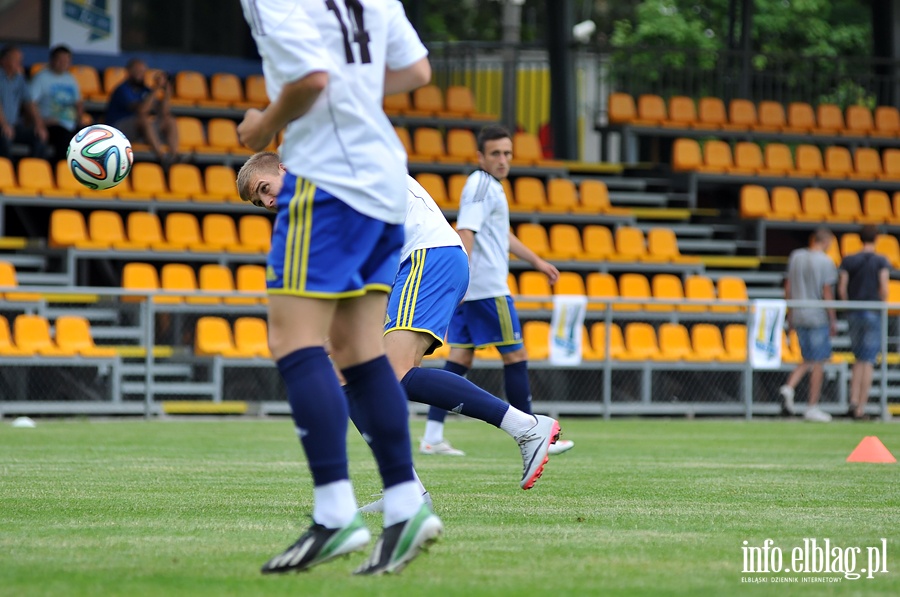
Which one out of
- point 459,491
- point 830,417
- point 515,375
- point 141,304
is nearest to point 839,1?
point 830,417

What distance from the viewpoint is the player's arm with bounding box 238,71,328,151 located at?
3967 millimetres

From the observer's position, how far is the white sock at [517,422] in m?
6.64

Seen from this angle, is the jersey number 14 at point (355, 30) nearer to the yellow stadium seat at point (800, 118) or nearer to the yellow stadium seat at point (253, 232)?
the yellow stadium seat at point (253, 232)

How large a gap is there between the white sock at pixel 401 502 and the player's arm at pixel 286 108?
3.68 ft

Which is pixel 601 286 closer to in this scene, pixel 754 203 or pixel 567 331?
pixel 567 331

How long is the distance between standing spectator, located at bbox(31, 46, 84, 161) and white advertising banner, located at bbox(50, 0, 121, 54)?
4.47m

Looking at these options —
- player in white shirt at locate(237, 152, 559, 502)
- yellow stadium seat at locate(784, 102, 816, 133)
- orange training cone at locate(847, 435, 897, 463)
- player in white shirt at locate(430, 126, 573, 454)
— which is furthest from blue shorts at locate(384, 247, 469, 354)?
yellow stadium seat at locate(784, 102, 816, 133)

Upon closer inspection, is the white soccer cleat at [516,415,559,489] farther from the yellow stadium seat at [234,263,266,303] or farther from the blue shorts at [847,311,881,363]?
the blue shorts at [847,311,881,363]

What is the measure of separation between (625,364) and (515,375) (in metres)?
6.33

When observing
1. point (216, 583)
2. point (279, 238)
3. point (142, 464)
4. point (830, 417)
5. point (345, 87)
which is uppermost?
point (345, 87)

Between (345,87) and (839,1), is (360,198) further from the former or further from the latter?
(839,1)

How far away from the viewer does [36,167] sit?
17.8 meters

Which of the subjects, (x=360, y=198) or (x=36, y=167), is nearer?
(x=360, y=198)

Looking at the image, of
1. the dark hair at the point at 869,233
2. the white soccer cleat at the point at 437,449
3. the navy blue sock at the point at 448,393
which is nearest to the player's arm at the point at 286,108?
the navy blue sock at the point at 448,393
